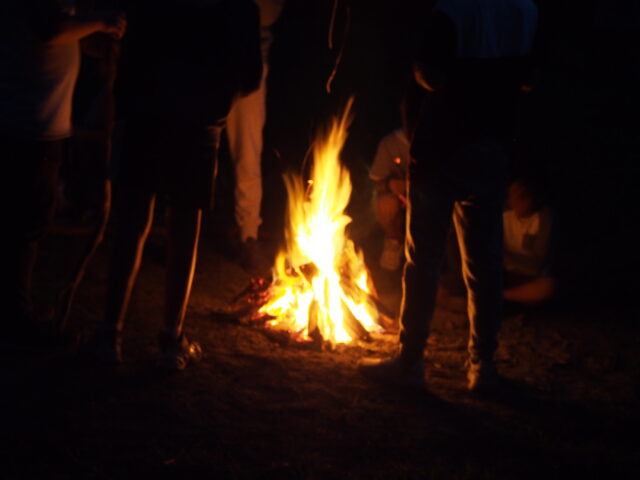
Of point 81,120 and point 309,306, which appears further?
point 81,120

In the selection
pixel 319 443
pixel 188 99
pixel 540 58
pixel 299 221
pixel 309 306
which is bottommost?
pixel 319 443

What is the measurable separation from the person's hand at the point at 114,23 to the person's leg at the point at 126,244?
874mm

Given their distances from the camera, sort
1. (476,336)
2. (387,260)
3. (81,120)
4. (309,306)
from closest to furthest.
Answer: (476,336)
(309,306)
(387,260)
(81,120)

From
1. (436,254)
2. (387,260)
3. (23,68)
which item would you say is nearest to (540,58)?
(436,254)

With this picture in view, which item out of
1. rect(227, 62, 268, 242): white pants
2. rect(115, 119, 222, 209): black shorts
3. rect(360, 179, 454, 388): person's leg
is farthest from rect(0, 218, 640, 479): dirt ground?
rect(227, 62, 268, 242): white pants

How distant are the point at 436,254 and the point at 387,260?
9.52 feet

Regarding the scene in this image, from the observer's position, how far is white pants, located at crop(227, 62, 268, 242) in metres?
6.83

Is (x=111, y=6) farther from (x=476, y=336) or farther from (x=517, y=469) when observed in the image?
(x=517, y=469)

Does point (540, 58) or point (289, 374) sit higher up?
point (540, 58)

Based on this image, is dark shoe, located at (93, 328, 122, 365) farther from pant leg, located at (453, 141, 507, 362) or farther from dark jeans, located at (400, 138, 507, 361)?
pant leg, located at (453, 141, 507, 362)

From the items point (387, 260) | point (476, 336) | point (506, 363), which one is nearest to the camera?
point (476, 336)

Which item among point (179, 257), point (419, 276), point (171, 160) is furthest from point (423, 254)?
point (171, 160)

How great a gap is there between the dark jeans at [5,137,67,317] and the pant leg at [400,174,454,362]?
2.11m

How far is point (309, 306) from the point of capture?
5629 millimetres
